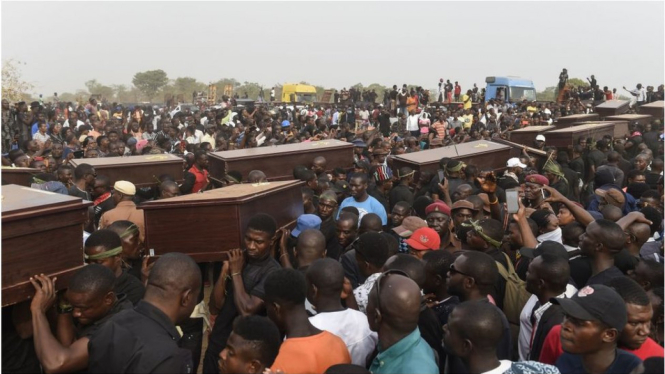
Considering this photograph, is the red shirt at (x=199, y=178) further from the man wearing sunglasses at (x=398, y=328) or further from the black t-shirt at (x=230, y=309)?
the man wearing sunglasses at (x=398, y=328)

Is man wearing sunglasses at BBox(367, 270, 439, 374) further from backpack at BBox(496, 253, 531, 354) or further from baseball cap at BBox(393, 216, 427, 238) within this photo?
baseball cap at BBox(393, 216, 427, 238)

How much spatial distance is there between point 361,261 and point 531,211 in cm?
226

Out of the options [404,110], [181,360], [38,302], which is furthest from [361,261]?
[404,110]

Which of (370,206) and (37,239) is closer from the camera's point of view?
(37,239)

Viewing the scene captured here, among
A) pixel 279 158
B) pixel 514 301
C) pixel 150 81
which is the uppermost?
pixel 150 81

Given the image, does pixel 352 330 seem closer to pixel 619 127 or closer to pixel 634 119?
pixel 619 127

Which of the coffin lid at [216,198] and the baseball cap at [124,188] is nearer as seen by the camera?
the coffin lid at [216,198]

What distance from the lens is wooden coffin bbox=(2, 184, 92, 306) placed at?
3.01 m

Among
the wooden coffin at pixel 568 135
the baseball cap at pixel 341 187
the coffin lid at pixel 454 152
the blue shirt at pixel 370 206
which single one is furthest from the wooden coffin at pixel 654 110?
the blue shirt at pixel 370 206

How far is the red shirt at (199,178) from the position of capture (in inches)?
304

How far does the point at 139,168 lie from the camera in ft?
24.1

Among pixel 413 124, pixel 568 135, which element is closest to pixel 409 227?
pixel 568 135

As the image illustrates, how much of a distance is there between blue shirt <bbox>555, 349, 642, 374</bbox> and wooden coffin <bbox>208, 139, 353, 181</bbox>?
16.4 ft

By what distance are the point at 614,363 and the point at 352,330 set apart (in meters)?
1.25
